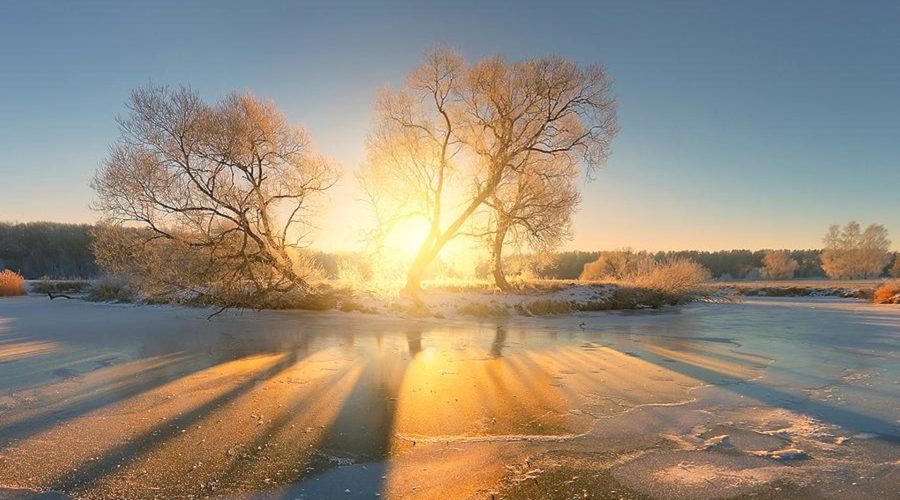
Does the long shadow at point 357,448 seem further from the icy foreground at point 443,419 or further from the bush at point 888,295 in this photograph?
the bush at point 888,295

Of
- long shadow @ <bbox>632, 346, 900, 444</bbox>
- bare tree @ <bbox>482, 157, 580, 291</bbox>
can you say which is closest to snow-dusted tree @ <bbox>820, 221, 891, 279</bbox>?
bare tree @ <bbox>482, 157, 580, 291</bbox>

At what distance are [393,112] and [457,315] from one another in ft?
29.1

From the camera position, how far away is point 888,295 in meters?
30.8

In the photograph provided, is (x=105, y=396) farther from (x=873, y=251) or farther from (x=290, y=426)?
(x=873, y=251)

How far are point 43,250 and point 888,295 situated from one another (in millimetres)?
98874

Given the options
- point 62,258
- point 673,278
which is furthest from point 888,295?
point 62,258

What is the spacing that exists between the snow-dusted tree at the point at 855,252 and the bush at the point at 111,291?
81711mm

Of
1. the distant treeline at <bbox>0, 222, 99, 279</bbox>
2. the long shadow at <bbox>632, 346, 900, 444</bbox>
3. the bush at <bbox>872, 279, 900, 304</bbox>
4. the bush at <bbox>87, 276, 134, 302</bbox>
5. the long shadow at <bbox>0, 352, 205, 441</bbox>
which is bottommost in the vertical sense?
the long shadow at <bbox>632, 346, 900, 444</bbox>

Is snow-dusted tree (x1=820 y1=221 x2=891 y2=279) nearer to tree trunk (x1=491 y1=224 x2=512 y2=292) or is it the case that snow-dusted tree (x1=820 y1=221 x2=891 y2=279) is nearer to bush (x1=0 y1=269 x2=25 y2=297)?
tree trunk (x1=491 y1=224 x2=512 y2=292)

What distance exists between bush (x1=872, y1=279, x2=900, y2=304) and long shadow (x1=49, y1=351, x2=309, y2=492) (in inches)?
1425

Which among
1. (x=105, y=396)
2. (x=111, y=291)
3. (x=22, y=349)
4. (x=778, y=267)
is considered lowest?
(x=105, y=396)

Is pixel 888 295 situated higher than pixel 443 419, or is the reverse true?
pixel 888 295

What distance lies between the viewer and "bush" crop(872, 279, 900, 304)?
1173 inches

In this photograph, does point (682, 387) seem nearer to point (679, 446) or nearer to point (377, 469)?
point (679, 446)
